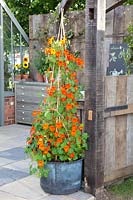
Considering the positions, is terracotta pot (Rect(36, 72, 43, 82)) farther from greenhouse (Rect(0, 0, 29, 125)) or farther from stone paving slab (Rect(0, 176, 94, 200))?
stone paving slab (Rect(0, 176, 94, 200))

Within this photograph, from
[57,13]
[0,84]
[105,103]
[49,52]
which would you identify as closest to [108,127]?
[105,103]

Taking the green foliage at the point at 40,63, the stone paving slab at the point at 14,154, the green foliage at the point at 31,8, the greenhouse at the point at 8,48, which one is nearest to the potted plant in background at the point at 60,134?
the stone paving slab at the point at 14,154

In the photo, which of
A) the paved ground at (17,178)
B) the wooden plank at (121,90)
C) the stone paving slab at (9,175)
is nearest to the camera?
the paved ground at (17,178)

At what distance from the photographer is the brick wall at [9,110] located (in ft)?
25.7

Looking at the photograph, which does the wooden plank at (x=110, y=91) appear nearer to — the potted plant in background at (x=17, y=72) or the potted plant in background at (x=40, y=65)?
the potted plant in background at (x=40, y=65)

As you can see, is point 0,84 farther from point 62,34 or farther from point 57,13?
point 62,34

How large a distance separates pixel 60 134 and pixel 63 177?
445mm

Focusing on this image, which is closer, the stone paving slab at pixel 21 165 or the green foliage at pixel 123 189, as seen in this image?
the green foliage at pixel 123 189

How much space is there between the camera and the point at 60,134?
3.73 m

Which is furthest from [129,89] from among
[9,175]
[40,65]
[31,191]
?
[40,65]

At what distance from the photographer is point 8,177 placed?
4.46m

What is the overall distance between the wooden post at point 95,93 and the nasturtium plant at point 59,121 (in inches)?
4.5

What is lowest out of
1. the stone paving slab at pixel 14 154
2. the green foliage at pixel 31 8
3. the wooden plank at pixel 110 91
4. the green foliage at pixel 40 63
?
the stone paving slab at pixel 14 154

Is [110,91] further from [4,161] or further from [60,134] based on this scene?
[4,161]
